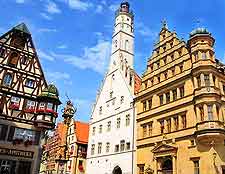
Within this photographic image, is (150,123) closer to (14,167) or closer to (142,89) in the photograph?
(142,89)

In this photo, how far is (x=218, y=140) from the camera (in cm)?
2575

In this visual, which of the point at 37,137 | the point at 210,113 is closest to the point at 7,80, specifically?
the point at 37,137

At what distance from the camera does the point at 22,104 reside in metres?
32.1

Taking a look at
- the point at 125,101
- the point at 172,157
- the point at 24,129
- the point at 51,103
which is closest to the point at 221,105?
the point at 172,157

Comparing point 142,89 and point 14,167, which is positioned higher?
point 142,89

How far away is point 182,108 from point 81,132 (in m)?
28.6

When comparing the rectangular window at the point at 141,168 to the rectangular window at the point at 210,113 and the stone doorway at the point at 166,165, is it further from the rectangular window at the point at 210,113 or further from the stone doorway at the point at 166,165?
the rectangular window at the point at 210,113

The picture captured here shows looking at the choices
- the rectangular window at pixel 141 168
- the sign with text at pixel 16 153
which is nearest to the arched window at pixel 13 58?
the sign with text at pixel 16 153

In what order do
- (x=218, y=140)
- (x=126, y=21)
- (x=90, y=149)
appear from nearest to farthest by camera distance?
(x=218, y=140)
(x=90, y=149)
(x=126, y=21)

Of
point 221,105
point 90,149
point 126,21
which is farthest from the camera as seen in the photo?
point 126,21

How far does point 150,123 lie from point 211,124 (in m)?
9.48

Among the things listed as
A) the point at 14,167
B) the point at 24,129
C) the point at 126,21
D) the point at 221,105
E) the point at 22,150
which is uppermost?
the point at 126,21

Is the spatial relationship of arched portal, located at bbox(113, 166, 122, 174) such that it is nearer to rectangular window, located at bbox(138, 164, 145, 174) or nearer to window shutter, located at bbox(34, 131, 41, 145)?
rectangular window, located at bbox(138, 164, 145, 174)

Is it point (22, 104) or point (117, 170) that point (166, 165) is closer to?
point (117, 170)
